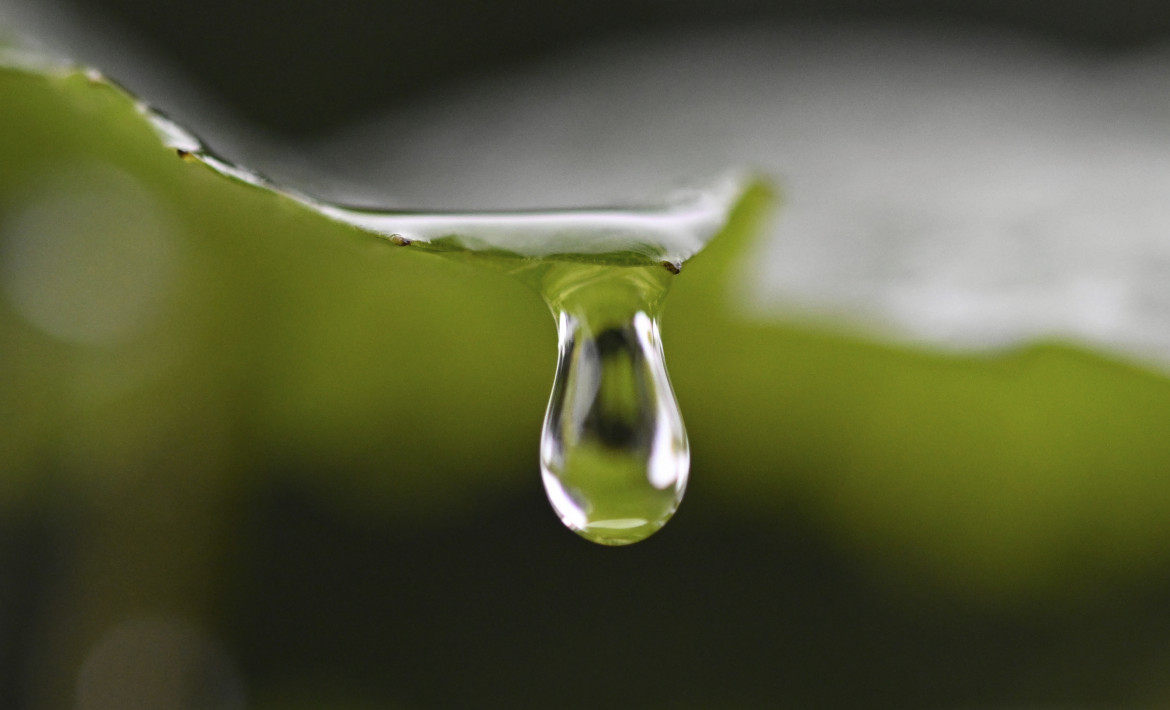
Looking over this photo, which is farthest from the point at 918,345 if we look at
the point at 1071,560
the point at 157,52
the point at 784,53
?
the point at 157,52

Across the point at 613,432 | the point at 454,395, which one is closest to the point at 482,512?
the point at 454,395

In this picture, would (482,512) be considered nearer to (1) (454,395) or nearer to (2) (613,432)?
(1) (454,395)

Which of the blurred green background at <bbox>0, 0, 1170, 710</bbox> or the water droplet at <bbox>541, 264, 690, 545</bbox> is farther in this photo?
the blurred green background at <bbox>0, 0, 1170, 710</bbox>

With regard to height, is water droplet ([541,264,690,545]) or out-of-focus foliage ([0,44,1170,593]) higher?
out-of-focus foliage ([0,44,1170,593])

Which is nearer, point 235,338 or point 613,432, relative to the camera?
point 613,432
